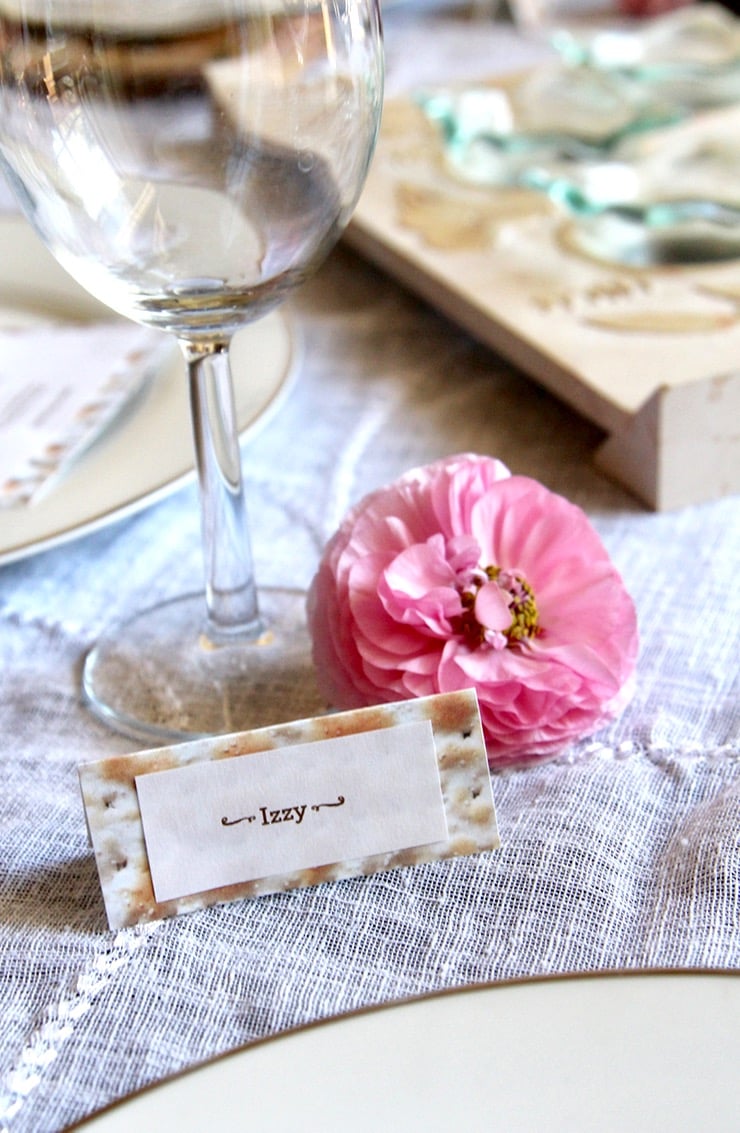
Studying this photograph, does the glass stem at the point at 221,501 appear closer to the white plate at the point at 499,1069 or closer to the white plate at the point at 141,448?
the white plate at the point at 141,448

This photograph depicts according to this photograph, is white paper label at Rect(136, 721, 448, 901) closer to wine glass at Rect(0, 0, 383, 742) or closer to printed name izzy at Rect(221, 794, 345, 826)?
printed name izzy at Rect(221, 794, 345, 826)

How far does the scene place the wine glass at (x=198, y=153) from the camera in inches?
12.4

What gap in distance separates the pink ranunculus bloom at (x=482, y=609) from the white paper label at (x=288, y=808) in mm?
30

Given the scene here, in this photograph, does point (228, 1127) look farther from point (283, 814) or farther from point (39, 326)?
point (39, 326)

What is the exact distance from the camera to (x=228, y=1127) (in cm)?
23

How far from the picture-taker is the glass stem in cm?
37

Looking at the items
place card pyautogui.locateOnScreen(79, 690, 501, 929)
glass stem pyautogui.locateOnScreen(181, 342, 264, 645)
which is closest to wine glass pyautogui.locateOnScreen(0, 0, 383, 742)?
glass stem pyautogui.locateOnScreen(181, 342, 264, 645)

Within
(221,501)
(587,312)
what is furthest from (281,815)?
(587,312)

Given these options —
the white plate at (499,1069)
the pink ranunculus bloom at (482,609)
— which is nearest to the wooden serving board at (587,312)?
the pink ranunculus bloom at (482,609)

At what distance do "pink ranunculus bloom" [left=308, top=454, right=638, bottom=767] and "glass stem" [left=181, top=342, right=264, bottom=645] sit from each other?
3 cm

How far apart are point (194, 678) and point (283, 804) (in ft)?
0.36

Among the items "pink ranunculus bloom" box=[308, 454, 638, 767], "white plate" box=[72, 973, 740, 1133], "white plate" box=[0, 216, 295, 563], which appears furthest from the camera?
"white plate" box=[0, 216, 295, 563]

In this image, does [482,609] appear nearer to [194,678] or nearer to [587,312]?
[194,678]

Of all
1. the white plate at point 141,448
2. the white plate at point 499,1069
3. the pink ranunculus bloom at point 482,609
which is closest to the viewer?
the white plate at point 499,1069
